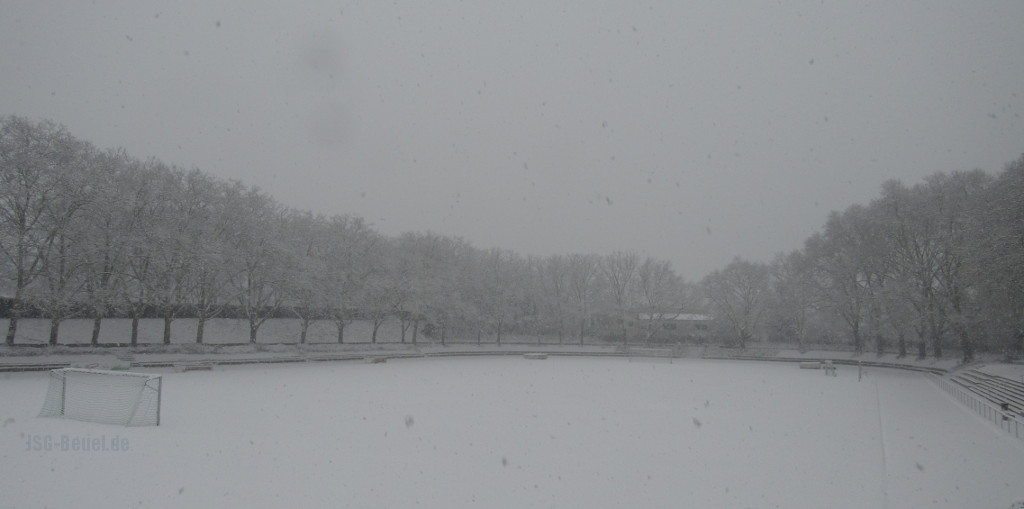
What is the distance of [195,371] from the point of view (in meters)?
25.2

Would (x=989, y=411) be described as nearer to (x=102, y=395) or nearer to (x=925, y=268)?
(x=925, y=268)

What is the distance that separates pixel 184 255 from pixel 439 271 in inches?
998

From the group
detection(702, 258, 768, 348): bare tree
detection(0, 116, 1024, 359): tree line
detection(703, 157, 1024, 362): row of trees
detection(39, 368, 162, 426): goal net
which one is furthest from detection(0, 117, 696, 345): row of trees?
detection(703, 157, 1024, 362): row of trees

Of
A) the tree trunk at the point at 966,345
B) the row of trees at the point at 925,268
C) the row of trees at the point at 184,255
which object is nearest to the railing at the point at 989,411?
the row of trees at the point at 925,268

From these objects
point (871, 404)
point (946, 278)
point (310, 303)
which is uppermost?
point (946, 278)

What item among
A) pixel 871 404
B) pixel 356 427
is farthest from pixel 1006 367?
pixel 356 427

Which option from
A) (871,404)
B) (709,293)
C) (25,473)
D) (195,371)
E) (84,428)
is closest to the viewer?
(25,473)

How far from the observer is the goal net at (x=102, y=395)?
11859 mm

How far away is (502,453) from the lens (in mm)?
10648

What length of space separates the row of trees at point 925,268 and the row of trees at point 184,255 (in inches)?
1248

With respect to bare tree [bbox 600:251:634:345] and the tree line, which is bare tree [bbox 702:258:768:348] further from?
bare tree [bbox 600:251:634:345]

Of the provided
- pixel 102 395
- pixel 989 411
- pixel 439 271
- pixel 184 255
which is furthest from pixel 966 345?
pixel 184 255

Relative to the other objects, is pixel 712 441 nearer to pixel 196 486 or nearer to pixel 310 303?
pixel 196 486

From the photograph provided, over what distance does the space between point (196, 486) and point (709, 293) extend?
205ft
